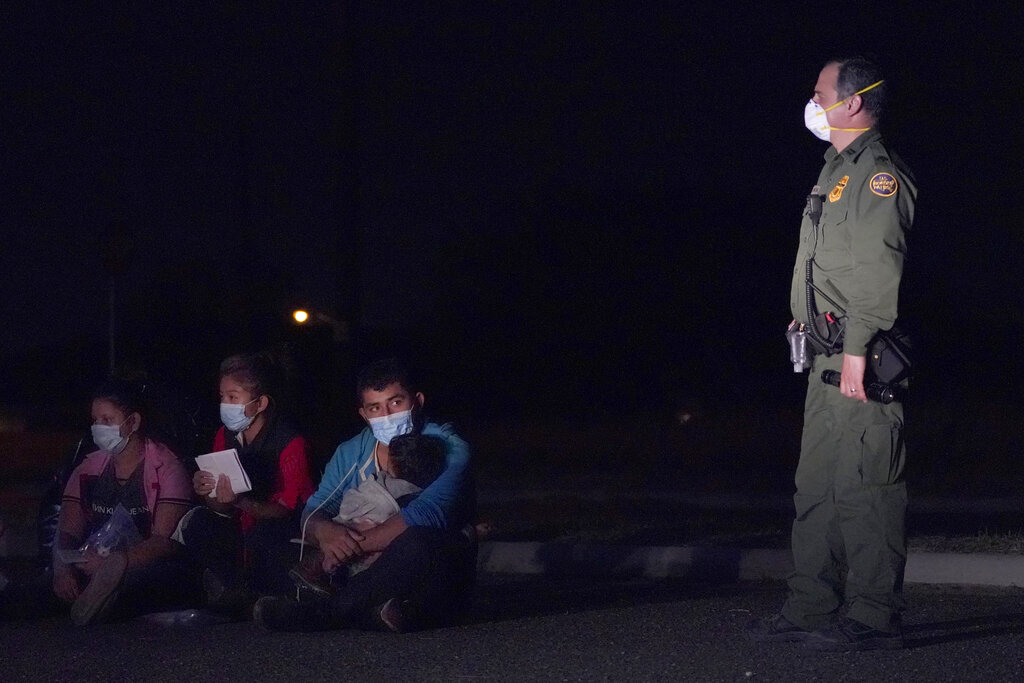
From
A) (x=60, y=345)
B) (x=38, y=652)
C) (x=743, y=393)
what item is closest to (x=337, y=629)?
(x=38, y=652)

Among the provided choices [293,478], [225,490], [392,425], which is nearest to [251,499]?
[225,490]

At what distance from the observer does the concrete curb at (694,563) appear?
7238 millimetres

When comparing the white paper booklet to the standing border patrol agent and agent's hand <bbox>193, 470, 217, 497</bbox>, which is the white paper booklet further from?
the standing border patrol agent

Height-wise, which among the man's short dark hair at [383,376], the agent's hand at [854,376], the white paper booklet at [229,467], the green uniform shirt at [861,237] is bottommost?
the white paper booklet at [229,467]

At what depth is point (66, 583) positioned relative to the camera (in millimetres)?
6324

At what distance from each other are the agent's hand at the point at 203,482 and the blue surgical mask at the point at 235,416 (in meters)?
0.35

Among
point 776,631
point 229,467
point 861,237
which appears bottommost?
point 776,631

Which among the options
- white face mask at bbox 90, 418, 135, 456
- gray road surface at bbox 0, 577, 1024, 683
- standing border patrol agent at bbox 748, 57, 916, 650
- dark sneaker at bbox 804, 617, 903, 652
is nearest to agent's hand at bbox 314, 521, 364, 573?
gray road surface at bbox 0, 577, 1024, 683

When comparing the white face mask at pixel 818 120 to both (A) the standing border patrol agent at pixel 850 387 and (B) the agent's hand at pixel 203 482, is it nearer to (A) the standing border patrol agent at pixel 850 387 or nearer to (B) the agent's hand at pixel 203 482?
(A) the standing border patrol agent at pixel 850 387

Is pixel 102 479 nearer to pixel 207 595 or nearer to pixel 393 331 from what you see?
pixel 207 595

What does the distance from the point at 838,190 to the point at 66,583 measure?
3684mm

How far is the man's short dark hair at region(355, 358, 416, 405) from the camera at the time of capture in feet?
20.1

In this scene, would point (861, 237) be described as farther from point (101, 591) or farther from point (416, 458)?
point (101, 591)

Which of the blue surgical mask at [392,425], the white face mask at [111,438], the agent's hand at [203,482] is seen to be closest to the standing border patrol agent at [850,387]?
the blue surgical mask at [392,425]
